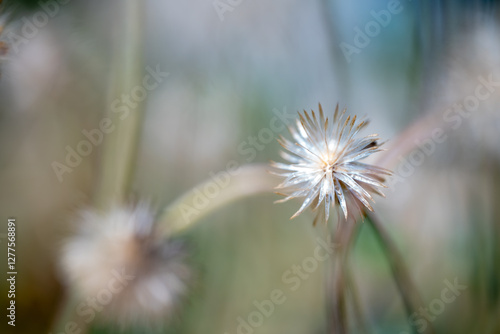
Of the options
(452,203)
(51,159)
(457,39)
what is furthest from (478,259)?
(51,159)

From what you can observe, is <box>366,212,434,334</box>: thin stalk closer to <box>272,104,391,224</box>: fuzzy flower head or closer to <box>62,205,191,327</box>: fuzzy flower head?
<box>272,104,391,224</box>: fuzzy flower head

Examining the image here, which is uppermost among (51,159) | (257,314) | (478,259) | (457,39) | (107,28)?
(107,28)

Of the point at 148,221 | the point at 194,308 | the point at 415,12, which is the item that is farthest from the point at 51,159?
the point at 415,12

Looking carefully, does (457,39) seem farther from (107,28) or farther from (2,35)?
(2,35)

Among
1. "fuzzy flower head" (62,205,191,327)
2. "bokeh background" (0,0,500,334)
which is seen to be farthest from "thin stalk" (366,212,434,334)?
"fuzzy flower head" (62,205,191,327)

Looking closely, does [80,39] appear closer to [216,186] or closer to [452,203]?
[216,186]

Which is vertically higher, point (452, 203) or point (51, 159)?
point (51, 159)

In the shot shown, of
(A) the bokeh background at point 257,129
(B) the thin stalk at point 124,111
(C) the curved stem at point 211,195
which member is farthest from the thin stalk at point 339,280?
(B) the thin stalk at point 124,111
